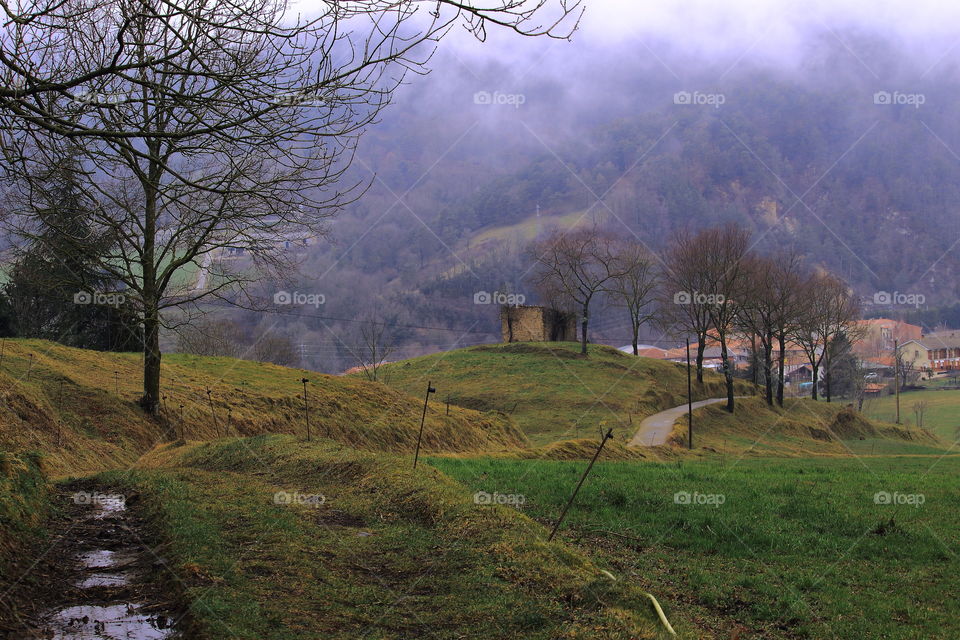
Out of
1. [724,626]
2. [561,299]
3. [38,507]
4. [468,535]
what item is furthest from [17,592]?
[561,299]

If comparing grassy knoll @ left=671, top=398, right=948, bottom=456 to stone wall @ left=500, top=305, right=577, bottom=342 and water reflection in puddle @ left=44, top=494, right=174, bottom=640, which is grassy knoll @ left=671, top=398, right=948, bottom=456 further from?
water reflection in puddle @ left=44, top=494, right=174, bottom=640

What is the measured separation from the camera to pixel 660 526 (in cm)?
1201

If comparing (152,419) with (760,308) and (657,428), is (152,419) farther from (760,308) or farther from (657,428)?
(760,308)

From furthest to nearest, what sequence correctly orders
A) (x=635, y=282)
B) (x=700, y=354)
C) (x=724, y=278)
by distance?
(x=635, y=282), (x=700, y=354), (x=724, y=278)

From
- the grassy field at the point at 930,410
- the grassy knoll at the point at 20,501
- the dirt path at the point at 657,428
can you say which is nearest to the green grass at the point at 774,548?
the grassy knoll at the point at 20,501

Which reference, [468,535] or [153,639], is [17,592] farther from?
[468,535]

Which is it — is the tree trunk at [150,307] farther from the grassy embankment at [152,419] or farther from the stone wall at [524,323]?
the stone wall at [524,323]

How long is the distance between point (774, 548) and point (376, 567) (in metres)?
6.00

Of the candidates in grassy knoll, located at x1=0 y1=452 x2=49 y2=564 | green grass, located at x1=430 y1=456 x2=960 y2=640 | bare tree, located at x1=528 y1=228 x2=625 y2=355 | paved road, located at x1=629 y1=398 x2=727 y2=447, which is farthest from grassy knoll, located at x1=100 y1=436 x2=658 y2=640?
bare tree, located at x1=528 y1=228 x2=625 y2=355

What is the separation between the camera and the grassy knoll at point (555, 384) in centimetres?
4847

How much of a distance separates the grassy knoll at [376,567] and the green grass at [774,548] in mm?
1206

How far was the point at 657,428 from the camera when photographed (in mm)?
45500

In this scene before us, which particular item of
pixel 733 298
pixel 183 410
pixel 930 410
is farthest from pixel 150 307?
pixel 930 410

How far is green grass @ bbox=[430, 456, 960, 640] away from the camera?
26.1ft
